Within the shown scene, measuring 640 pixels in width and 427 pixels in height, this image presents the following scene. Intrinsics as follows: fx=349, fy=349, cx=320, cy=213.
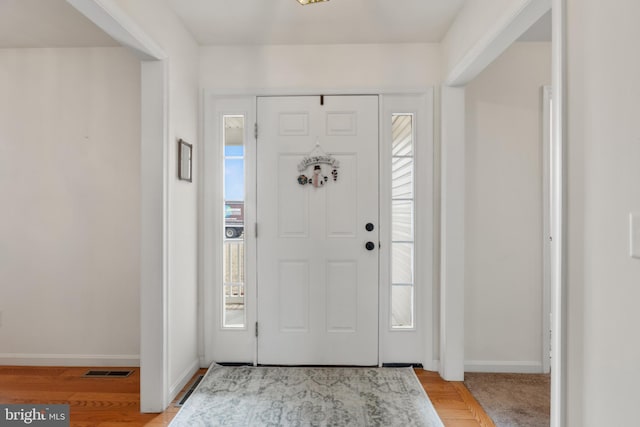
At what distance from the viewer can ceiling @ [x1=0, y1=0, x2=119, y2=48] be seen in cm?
214

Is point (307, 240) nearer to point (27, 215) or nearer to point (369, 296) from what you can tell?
point (369, 296)

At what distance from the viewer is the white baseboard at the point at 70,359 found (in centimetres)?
270

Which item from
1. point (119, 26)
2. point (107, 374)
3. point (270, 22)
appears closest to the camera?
point (119, 26)

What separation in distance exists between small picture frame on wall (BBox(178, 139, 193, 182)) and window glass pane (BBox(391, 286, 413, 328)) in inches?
68.7

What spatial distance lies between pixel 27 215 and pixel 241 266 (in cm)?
168

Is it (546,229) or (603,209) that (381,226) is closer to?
(546,229)

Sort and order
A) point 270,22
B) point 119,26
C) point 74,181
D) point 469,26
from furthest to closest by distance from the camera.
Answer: point 74,181
point 270,22
point 469,26
point 119,26

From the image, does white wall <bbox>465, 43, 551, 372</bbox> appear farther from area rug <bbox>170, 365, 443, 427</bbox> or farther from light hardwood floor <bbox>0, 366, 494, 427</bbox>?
area rug <bbox>170, 365, 443, 427</bbox>

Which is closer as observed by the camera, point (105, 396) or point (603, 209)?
point (603, 209)

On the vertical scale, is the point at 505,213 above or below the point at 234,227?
above

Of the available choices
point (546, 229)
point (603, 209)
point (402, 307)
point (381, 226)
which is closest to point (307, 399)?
point (402, 307)

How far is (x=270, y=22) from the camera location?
7.77 feet

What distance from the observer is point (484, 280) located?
2654 mm

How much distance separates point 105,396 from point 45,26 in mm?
2504
